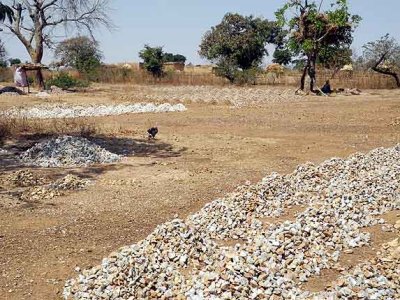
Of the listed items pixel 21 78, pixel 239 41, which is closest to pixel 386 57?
pixel 239 41

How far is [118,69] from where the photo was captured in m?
33.9

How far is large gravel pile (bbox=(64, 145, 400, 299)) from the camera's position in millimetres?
3760

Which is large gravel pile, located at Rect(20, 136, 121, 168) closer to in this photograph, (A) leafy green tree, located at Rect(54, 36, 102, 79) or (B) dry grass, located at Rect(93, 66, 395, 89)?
(B) dry grass, located at Rect(93, 66, 395, 89)

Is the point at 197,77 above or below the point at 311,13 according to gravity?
below

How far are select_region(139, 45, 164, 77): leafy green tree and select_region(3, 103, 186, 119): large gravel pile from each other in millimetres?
17419

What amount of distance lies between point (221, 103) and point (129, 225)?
13.9 m

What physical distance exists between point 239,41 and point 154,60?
6.33 metres

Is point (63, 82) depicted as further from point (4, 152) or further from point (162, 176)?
point (162, 176)

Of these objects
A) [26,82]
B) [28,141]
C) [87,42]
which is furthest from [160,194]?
[87,42]

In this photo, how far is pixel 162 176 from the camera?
773 cm

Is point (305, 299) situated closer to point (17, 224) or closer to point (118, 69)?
point (17, 224)

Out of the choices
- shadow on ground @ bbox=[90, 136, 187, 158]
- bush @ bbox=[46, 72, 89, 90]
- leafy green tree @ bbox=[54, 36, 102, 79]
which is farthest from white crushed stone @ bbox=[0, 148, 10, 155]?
leafy green tree @ bbox=[54, 36, 102, 79]

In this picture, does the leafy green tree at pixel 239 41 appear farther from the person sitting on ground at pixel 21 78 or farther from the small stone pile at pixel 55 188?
the small stone pile at pixel 55 188

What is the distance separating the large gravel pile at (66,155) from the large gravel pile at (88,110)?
23.1 feet
